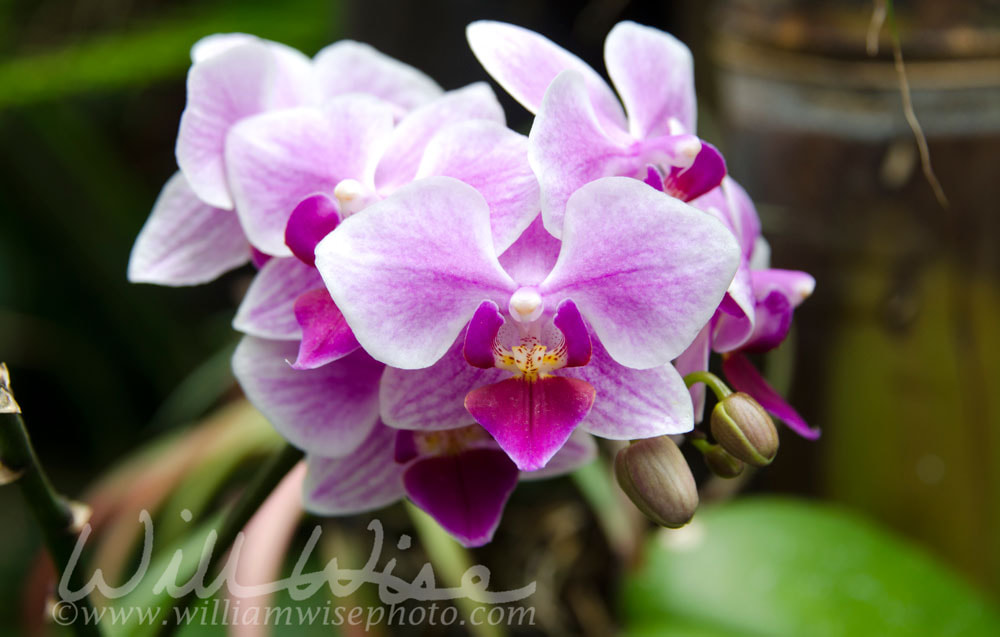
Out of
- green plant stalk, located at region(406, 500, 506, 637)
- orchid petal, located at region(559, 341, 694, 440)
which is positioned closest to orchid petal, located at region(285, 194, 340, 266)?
orchid petal, located at region(559, 341, 694, 440)

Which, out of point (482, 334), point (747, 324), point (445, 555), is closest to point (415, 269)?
point (482, 334)

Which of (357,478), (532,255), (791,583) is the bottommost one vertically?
(791,583)

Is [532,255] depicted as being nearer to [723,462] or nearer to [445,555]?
[723,462]

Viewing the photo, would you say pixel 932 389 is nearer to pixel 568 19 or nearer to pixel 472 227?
pixel 568 19

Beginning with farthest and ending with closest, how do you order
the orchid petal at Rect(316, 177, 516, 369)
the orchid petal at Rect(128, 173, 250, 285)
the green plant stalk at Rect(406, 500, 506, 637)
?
the green plant stalk at Rect(406, 500, 506, 637) → the orchid petal at Rect(128, 173, 250, 285) → the orchid petal at Rect(316, 177, 516, 369)

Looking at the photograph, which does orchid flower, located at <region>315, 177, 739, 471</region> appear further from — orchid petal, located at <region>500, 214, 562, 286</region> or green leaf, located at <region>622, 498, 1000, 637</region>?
green leaf, located at <region>622, 498, 1000, 637</region>
